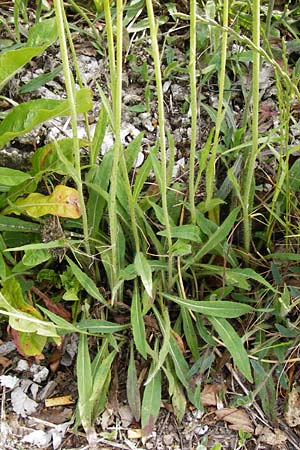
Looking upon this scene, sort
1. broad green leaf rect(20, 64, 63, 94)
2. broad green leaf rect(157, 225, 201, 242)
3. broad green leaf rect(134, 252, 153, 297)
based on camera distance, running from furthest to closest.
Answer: broad green leaf rect(20, 64, 63, 94) → broad green leaf rect(157, 225, 201, 242) → broad green leaf rect(134, 252, 153, 297)

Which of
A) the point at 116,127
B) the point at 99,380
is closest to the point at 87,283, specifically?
the point at 99,380

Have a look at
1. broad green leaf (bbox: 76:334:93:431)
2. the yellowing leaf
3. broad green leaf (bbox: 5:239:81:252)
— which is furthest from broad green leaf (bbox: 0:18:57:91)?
broad green leaf (bbox: 76:334:93:431)

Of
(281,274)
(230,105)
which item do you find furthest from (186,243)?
(230,105)

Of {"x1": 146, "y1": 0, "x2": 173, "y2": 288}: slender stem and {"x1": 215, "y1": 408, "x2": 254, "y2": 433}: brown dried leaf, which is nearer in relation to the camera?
{"x1": 146, "y1": 0, "x2": 173, "y2": 288}: slender stem

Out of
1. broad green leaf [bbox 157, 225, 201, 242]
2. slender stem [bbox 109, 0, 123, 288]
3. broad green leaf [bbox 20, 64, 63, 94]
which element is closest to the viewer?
slender stem [bbox 109, 0, 123, 288]

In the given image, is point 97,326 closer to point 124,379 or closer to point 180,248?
point 124,379

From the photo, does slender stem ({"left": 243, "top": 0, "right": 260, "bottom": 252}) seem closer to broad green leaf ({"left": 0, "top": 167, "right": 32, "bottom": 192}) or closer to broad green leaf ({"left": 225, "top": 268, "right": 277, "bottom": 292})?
broad green leaf ({"left": 225, "top": 268, "right": 277, "bottom": 292})

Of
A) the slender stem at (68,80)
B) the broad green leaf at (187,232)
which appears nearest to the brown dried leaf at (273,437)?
the broad green leaf at (187,232)

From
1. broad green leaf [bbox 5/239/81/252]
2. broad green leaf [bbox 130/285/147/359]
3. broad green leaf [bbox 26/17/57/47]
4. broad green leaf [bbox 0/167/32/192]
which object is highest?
broad green leaf [bbox 26/17/57/47]
